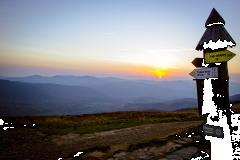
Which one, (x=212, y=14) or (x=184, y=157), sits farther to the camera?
(x=184, y=157)

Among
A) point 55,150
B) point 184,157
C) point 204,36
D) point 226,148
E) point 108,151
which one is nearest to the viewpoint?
point 226,148

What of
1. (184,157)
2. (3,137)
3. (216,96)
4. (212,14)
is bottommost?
(3,137)

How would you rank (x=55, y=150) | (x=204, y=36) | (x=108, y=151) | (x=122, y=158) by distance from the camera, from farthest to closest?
(x=55, y=150), (x=108, y=151), (x=122, y=158), (x=204, y=36)

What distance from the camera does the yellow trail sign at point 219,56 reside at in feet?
12.4

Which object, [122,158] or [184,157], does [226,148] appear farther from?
[122,158]

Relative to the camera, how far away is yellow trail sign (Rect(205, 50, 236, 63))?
3795mm

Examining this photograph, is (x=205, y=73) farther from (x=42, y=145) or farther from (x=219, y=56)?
(x=42, y=145)

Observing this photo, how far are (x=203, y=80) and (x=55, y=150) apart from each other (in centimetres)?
870

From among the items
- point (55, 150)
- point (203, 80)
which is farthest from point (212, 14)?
point (55, 150)

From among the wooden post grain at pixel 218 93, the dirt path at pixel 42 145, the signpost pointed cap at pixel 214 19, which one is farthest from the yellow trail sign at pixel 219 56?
the dirt path at pixel 42 145

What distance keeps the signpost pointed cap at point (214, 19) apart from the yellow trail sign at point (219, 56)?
1.02m

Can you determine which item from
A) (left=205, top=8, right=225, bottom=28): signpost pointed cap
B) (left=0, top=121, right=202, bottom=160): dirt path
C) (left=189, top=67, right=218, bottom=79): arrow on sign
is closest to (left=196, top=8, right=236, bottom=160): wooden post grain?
(left=205, top=8, right=225, bottom=28): signpost pointed cap

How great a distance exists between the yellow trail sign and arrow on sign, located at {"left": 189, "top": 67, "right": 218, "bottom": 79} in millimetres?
271

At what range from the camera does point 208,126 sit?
13.3 feet
